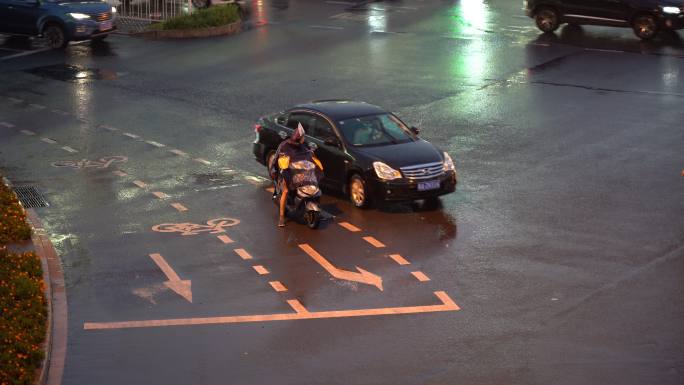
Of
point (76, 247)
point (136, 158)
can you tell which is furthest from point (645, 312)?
point (136, 158)

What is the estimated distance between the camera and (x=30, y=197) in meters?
21.7

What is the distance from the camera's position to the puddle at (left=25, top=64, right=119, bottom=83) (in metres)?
33.1

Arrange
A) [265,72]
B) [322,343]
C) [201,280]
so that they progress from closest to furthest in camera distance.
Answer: [322,343] < [201,280] < [265,72]

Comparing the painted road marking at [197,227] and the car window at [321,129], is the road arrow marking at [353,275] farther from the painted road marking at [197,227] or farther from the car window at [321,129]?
the car window at [321,129]

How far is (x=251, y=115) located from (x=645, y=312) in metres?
14.6

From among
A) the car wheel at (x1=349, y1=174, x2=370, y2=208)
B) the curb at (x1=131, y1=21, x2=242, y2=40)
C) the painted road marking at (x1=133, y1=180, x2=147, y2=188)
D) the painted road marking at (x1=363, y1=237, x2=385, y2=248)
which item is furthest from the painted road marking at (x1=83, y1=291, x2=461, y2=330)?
the curb at (x1=131, y1=21, x2=242, y2=40)

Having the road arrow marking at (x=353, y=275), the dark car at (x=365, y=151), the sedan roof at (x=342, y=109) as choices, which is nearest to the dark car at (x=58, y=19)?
the dark car at (x=365, y=151)

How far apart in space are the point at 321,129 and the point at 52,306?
290 inches

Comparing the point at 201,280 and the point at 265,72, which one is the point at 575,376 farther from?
the point at 265,72

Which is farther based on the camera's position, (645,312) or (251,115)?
(251,115)

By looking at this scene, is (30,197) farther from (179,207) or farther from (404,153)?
(404,153)

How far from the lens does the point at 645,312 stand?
593 inches

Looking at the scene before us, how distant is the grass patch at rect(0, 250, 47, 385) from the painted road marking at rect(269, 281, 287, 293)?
308 cm

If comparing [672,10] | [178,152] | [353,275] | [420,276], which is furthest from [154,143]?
[672,10]
